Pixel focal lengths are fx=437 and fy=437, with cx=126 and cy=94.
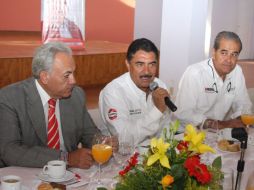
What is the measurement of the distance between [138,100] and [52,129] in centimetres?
69

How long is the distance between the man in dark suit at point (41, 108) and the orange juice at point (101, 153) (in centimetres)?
14


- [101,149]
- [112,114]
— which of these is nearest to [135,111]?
[112,114]

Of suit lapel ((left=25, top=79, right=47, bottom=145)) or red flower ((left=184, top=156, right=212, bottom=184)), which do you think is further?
suit lapel ((left=25, top=79, right=47, bottom=145))

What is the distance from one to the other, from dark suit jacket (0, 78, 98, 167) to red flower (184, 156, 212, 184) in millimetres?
825

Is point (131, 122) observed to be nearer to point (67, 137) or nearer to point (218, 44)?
point (67, 137)

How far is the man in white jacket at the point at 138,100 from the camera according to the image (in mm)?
2416

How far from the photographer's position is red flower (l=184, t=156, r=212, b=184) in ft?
3.64

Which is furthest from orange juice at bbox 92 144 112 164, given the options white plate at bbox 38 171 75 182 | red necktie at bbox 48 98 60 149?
red necktie at bbox 48 98 60 149

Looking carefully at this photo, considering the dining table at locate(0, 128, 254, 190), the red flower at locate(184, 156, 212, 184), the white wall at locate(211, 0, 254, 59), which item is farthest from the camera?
the white wall at locate(211, 0, 254, 59)

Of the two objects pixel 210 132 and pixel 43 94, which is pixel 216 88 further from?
pixel 43 94

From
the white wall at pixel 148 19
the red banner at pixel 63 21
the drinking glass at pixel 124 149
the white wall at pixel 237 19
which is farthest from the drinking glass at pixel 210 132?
the white wall at pixel 237 19

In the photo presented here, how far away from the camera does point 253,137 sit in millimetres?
2367

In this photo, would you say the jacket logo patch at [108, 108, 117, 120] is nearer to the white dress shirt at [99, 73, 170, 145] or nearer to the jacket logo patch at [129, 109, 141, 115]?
the white dress shirt at [99, 73, 170, 145]

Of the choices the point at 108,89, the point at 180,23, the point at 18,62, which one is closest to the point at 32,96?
the point at 108,89
